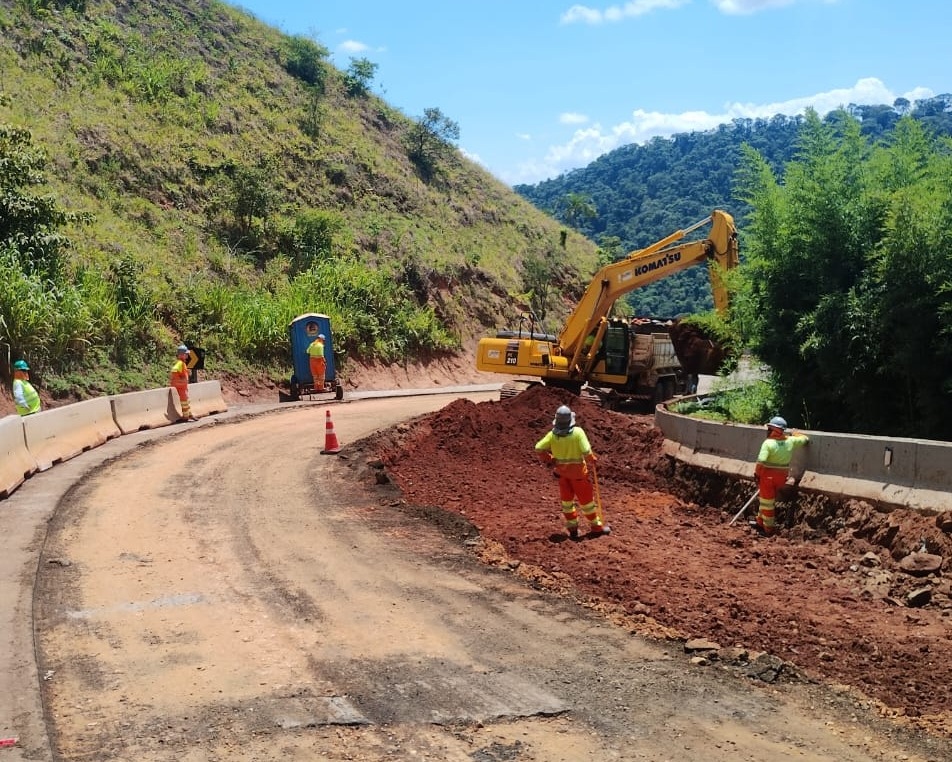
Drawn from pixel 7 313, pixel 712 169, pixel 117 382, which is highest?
pixel 712 169

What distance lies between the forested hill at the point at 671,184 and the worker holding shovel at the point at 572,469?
6772 cm

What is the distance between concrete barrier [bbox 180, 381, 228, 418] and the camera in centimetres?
2086

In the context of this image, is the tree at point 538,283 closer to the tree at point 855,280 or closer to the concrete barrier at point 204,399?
the concrete barrier at point 204,399

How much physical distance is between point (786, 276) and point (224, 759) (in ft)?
32.8

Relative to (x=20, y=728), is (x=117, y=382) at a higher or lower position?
higher

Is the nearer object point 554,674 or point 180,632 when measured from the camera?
point 554,674

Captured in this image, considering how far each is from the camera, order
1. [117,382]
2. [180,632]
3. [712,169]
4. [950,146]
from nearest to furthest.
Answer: [180,632]
[950,146]
[117,382]
[712,169]

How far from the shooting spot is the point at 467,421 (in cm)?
1616

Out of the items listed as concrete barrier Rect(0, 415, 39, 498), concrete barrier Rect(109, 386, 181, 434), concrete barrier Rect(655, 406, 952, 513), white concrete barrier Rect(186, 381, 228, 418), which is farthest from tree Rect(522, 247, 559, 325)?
concrete barrier Rect(0, 415, 39, 498)

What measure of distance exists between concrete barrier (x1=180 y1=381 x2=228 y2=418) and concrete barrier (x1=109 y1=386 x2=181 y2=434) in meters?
0.32

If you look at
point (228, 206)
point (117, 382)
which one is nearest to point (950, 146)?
point (117, 382)

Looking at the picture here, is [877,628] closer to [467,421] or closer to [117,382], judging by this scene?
[467,421]

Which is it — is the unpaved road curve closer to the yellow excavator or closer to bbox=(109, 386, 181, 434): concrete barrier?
bbox=(109, 386, 181, 434): concrete barrier

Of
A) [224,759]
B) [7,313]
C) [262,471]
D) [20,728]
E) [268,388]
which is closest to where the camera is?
[224,759]
